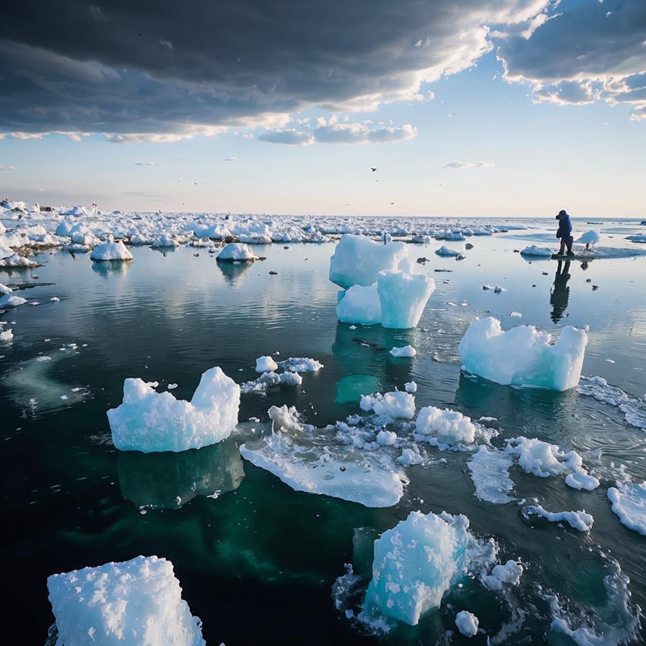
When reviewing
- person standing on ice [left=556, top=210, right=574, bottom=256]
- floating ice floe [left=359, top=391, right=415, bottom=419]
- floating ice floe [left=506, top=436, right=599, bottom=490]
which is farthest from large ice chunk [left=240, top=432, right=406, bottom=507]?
person standing on ice [left=556, top=210, right=574, bottom=256]

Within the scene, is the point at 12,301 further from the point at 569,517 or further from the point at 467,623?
the point at 569,517

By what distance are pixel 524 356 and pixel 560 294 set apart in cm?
1400

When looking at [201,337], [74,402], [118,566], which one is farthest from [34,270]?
[118,566]

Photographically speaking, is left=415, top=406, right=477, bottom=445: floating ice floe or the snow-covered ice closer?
left=415, top=406, right=477, bottom=445: floating ice floe

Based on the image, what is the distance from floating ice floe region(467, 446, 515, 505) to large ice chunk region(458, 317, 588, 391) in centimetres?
375

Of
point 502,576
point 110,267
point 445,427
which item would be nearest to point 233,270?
point 110,267

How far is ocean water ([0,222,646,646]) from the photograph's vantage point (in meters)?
4.80

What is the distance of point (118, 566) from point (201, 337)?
11172mm

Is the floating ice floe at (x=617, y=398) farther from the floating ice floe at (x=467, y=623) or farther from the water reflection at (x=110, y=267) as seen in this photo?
the water reflection at (x=110, y=267)

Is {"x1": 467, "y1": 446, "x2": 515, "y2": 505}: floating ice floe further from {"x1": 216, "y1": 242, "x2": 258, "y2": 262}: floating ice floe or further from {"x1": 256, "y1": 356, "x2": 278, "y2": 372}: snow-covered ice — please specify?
{"x1": 216, "y1": 242, "x2": 258, "y2": 262}: floating ice floe

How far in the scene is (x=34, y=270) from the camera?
28688 millimetres

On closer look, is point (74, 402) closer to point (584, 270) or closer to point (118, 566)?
point (118, 566)

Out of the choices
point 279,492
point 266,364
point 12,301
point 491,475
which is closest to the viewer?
point 279,492

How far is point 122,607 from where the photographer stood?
3.72m
